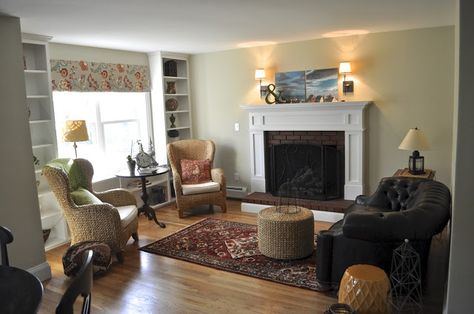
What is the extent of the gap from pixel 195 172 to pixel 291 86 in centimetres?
178

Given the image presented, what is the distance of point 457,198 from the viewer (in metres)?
2.25

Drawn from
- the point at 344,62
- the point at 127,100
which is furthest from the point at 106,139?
the point at 344,62

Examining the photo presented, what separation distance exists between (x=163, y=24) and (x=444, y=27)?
10.2ft

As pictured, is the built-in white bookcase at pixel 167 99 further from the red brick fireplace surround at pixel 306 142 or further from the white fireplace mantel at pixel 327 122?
the red brick fireplace surround at pixel 306 142

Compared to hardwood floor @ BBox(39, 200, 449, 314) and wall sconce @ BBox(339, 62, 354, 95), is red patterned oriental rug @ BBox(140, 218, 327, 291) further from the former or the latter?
wall sconce @ BBox(339, 62, 354, 95)

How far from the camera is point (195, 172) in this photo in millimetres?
5512

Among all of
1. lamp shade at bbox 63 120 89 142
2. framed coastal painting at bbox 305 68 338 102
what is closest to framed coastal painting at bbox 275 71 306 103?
framed coastal painting at bbox 305 68 338 102

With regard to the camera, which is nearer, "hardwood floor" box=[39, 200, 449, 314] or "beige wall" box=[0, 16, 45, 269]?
"hardwood floor" box=[39, 200, 449, 314]

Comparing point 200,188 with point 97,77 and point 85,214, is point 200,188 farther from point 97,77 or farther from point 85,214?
point 97,77

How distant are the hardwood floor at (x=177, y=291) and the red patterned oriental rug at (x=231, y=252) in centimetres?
10

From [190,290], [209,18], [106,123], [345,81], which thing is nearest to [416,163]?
[345,81]

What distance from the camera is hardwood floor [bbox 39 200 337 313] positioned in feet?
9.69

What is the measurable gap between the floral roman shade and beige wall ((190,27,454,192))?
134cm

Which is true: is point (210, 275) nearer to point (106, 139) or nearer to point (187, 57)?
point (106, 139)
